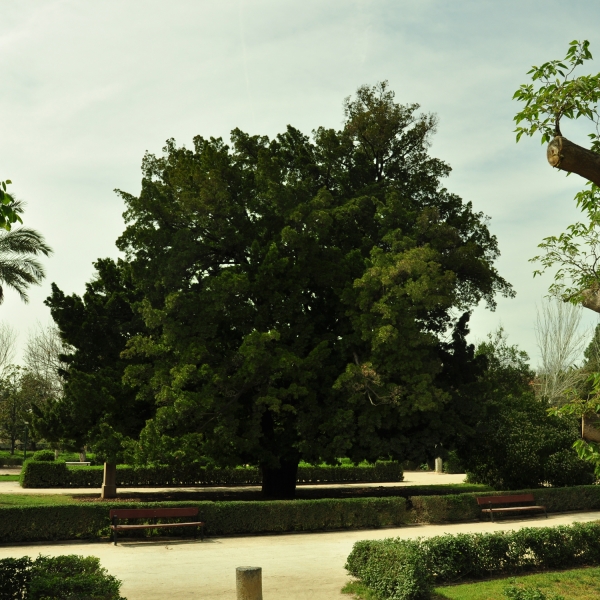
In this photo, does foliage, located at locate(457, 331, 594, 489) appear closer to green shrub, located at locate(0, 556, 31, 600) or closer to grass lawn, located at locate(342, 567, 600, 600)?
grass lawn, located at locate(342, 567, 600, 600)

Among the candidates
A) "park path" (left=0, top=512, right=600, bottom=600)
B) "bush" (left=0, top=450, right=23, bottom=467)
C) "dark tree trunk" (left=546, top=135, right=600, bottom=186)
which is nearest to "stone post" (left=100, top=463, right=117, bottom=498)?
"park path" (left=0, top=512, right=600, bottom=600)

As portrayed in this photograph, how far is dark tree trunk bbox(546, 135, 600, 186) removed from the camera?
5587mm

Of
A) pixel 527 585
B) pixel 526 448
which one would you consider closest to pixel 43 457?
pixel 526 448

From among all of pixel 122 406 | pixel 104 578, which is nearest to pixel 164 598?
pixel 104 578

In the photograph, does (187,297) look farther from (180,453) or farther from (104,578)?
(104,578)

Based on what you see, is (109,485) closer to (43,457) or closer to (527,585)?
(43,457)

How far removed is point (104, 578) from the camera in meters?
8.96

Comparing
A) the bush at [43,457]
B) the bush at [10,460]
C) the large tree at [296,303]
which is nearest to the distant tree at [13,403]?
the bush at [10,460]

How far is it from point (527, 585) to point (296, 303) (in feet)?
46.3

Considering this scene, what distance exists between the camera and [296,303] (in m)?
23.5

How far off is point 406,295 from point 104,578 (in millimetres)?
14844

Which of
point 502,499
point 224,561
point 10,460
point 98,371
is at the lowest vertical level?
point 10,460

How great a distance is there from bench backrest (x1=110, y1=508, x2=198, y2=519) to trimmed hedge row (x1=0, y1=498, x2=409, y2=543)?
0.33 m

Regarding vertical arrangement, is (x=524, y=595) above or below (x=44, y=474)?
above
